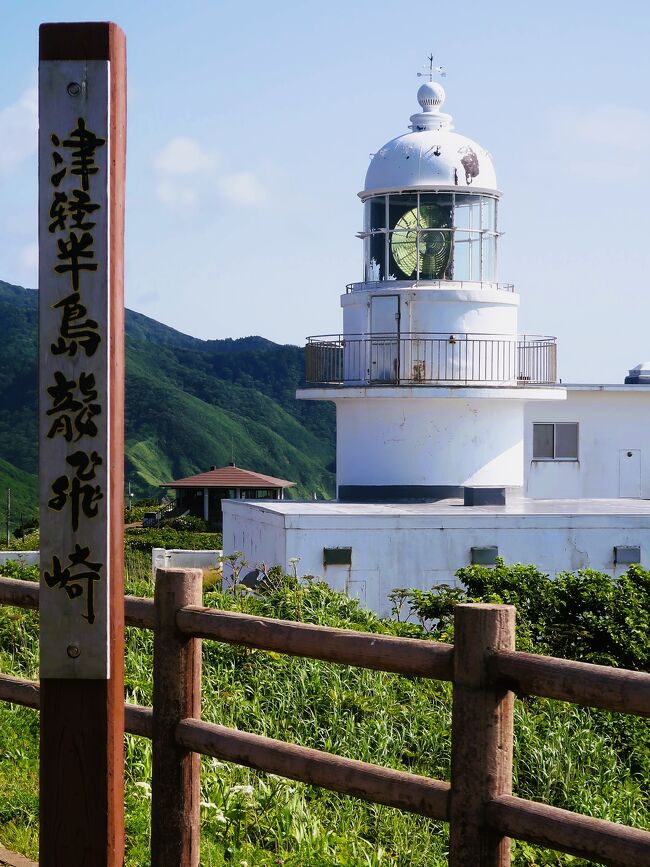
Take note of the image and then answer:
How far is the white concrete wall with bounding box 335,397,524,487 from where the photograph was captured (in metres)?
19.5

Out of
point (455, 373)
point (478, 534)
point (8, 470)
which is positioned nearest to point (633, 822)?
point (478, 534)

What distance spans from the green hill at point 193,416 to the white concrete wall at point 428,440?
72412 mm

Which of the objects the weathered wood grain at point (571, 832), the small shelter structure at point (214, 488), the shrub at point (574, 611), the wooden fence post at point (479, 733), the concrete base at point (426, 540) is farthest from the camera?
the small shelter structure at point (214, 488)

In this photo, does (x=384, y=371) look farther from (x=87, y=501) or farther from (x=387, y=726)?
(x=87, y=501)

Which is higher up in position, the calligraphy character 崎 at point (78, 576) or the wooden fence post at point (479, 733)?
the calligraphy character 崎 at point (78, 576)

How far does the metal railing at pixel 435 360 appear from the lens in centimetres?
1936

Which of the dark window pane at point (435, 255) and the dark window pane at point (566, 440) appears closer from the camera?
the dark window pane at point (435, 255)

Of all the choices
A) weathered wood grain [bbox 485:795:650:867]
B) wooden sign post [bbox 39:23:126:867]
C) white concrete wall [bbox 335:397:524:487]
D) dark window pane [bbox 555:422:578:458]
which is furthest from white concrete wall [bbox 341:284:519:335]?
weathered wood grain [bbox 485:795:650:867]

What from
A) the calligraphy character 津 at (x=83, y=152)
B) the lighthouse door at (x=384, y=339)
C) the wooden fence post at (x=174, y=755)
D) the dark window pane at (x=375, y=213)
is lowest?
the wooden fence post at (x=174, y=755)

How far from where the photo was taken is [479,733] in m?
3.49

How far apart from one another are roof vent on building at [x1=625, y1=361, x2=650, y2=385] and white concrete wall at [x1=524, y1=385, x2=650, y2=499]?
1.12 meters

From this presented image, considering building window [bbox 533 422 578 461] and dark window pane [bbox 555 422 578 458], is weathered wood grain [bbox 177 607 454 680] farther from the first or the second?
dark window pane [bbox 555 422 578 458]

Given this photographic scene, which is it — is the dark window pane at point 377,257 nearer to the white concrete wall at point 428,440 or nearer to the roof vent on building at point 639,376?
the white concrete wall at point 428,440

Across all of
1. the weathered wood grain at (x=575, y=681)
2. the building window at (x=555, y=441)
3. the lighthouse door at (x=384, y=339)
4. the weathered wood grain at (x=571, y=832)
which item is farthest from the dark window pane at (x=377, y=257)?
the weathered wood grain at (x=571, y=832)
